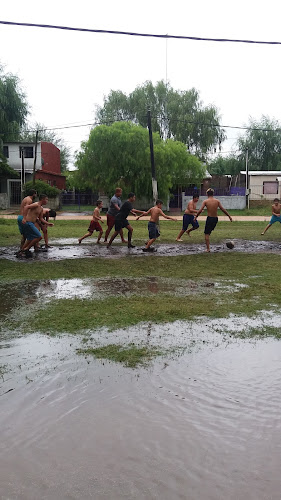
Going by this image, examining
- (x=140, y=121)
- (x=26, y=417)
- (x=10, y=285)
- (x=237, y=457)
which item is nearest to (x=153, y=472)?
(x=237, y=457)

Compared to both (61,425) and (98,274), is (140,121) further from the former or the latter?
(61,425)

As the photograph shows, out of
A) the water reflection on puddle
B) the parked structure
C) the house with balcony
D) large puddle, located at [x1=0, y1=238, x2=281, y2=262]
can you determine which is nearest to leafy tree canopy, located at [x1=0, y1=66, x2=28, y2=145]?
the house with balcony

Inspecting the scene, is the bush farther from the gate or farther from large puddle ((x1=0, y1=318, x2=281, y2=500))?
large puddle ((x1=0, y1=318, x2=281, y2=500))

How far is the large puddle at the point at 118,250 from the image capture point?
Result: 523 inches

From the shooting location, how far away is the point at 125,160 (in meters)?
38.1

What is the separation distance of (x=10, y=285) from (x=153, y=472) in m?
6.30

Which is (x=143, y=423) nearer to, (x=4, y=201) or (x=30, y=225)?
(x=30, y=225)

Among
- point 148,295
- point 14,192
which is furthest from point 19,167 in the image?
point 148,295

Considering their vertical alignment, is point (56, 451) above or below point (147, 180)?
below

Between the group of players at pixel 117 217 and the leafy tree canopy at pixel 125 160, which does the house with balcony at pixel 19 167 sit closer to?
the leafy tree canopy at pixel 125 160

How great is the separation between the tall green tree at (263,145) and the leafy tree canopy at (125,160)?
20486 mm

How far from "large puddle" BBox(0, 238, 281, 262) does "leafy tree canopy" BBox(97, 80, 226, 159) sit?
114 ft

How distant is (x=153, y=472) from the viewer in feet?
9.92

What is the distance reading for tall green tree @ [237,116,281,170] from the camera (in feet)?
187
